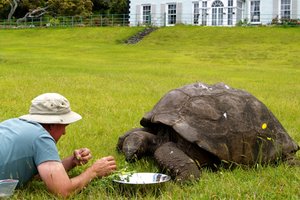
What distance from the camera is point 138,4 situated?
5297cm

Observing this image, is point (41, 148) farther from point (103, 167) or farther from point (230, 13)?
point (230, 13)

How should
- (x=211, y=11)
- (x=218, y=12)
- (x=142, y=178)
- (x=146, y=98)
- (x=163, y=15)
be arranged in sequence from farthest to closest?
1. (x=163, y=15)
2. (x=211, y=11)
3. (x=218, y=12)
4. (x=146, y=98)
5. (x=142, y=178)

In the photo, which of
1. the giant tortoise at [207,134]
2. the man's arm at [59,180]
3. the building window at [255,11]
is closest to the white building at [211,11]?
the building window at [255,11]

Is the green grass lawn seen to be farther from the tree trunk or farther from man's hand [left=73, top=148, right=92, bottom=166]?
the tree trunk

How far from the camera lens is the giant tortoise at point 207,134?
16.5 ft

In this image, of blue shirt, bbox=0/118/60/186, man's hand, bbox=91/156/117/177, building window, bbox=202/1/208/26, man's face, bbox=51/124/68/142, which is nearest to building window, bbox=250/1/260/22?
building window, bbox=202/1/208/26

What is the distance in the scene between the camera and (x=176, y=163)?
191 inches

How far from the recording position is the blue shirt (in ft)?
13.0

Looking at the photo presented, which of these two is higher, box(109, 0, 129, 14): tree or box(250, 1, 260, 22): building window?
box(109, 0, 129, 14): tree

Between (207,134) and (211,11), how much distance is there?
146ft

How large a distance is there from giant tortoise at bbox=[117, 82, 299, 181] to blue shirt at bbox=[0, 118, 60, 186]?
4.47ft

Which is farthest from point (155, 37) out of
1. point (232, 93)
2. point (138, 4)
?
point (232, 93)

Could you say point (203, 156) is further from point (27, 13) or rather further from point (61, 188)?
point (27, 13)

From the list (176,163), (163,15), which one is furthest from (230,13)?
(176,163)
